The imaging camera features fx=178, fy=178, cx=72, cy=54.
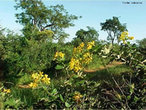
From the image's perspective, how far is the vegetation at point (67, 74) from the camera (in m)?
2.16

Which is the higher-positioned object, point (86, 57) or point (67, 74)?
point (86, 57)

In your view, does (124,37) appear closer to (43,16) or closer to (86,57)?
(86,57)

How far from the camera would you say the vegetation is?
216 cm

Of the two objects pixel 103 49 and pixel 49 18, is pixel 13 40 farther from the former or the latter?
pixel 49 18

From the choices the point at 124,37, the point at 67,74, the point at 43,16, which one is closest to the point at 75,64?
the point at 67,74

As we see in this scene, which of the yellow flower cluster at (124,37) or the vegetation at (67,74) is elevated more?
the yellow flower cluster at (124,37)

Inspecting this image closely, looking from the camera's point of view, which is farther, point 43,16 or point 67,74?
point 43,16

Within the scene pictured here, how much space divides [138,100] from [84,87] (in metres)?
0.70

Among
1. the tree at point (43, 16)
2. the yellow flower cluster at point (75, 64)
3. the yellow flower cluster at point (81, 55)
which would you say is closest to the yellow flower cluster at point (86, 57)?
the yellow flower cluster at point (81, 55)

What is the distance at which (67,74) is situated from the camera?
8.20 ft

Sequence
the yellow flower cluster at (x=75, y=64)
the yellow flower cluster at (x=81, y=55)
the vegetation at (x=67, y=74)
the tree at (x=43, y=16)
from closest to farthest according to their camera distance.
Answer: the vegetation at (x=67, y=74), the yellow flower cluster at (x=75, y=64), the yellow flower cluster at (x=81, y=55), the tree at (x=43, y=16)

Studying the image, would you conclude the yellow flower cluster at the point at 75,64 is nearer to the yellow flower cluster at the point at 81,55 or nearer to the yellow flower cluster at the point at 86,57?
the yellow flower cluster at the point at 81,55

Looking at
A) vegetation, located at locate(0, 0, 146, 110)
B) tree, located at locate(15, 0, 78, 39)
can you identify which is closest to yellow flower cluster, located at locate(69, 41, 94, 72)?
vegetation, located at locate(0, 0, 146, 110)

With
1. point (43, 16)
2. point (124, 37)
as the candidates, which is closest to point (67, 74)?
point (124, 37)
